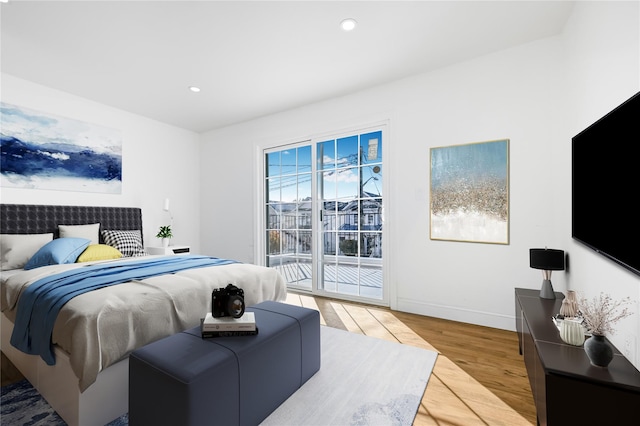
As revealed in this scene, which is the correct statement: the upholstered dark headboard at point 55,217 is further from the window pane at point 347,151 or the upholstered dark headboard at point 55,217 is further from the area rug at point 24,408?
the window pane at point 347,151

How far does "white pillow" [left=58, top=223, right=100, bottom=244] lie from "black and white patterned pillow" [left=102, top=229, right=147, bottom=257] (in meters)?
0.11

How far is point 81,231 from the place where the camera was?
345cm

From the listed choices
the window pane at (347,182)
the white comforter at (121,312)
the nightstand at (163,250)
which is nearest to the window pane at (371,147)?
the window pane at (347,182)

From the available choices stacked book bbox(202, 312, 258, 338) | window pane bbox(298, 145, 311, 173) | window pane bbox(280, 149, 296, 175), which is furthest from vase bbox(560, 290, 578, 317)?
window pane bbox(280, 149, 296, 175)

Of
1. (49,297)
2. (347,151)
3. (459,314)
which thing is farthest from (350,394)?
(347,151)

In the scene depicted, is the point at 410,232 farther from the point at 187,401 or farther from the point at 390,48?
the point at 187,401

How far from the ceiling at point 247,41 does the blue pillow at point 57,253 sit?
6.05 ft

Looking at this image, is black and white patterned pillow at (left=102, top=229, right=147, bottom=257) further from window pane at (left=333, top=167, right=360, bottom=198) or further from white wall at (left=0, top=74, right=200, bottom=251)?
window pane at (left=333, top=167, right=360, bottom=198)

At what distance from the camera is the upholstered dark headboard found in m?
3.13

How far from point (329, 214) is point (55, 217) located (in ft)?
10.9

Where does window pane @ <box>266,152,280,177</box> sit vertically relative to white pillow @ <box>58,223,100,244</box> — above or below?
above

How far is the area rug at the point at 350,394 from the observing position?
156cm

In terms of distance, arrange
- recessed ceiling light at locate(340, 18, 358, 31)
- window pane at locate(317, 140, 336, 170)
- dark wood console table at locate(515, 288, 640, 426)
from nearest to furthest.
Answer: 1. dark wood console table at locate(515, 288, 640, 426)
2. recessed ceiling light at locate(340, 18, 358, 31)
3. window pane at locate(317, 140, 336, 170)

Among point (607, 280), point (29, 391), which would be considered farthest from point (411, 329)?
point (29, 391)
